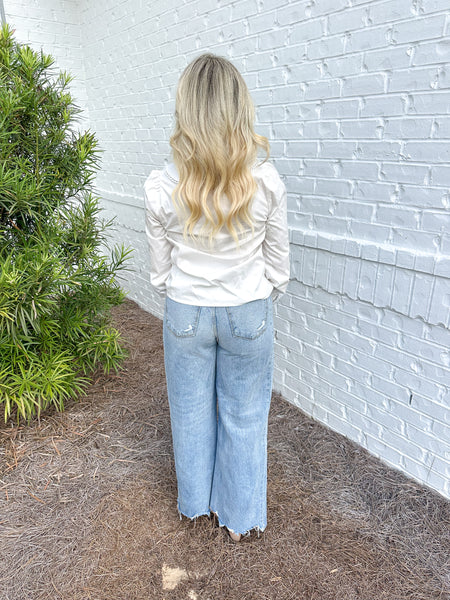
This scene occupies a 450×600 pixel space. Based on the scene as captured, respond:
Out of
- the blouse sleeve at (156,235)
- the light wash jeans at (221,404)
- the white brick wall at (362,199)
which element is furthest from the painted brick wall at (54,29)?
the light wash jeans at (221,404)

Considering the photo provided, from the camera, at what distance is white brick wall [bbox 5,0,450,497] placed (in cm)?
195

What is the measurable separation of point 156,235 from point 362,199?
1122 mm

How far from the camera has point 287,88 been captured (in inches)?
100

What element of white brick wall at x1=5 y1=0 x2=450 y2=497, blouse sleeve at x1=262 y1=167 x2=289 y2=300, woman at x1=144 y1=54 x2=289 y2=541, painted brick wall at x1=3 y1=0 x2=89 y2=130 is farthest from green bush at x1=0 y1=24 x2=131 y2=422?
painted brick wall at x1=3 y1=0 x2=89 y2=130

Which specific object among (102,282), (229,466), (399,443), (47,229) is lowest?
(399,443)

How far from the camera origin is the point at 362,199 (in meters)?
2.26

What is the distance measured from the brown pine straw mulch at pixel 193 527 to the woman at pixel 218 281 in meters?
0.17

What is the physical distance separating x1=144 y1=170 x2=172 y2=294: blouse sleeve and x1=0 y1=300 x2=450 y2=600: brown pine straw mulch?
3.82 ft

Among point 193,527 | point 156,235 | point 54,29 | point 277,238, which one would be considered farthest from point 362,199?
point 54,29

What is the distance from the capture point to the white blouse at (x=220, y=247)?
64.2 inches

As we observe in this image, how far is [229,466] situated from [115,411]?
1.39 m

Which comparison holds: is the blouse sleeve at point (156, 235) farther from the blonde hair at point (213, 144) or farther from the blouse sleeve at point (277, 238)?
the blouse sleeve at point (277, 238)

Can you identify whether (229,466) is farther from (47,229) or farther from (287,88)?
(287,88)

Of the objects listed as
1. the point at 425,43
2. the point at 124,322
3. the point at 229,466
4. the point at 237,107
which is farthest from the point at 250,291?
the point at 124,322
